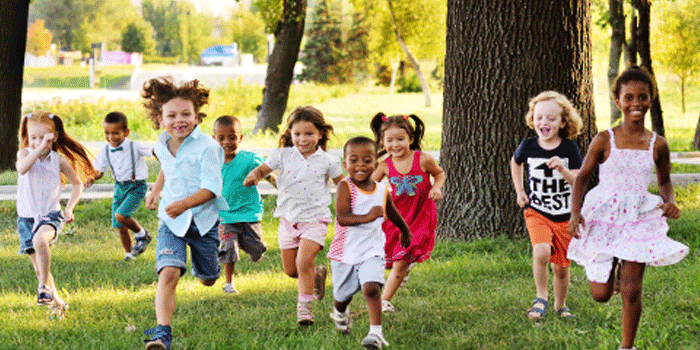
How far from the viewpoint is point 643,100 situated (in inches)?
172

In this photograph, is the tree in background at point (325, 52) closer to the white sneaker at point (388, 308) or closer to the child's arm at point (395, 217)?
the white sneaker at point (388, 308)

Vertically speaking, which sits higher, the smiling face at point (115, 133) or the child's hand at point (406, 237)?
the smiling face at point (115, 133)

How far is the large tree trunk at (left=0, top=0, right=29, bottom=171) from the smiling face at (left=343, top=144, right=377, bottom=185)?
946cm

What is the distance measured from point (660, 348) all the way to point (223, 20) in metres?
101

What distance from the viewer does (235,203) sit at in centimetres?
647

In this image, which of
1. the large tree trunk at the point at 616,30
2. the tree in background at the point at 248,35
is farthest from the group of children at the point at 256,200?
the tree in background at the point at 248,35

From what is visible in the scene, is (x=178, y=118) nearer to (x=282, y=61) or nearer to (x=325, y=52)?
(x=282, y=61)

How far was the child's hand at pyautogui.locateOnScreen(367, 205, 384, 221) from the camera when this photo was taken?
15.8 feet

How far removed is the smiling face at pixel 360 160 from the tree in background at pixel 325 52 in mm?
66726

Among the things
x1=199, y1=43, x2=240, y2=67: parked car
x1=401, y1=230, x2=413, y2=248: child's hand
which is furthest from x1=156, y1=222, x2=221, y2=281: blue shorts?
x1=199, y1=43, x2=240, y2=67: parked car

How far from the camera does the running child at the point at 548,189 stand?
5.32 m

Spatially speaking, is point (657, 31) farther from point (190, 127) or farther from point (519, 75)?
point (190, 127)

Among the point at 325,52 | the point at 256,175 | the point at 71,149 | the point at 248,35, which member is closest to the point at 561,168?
the point at 256,175

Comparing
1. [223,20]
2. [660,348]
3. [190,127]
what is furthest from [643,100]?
[223,20]
